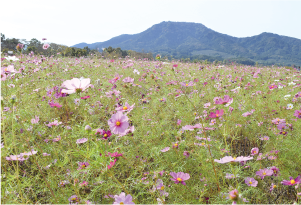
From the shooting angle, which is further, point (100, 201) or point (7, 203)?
point (100, 201)

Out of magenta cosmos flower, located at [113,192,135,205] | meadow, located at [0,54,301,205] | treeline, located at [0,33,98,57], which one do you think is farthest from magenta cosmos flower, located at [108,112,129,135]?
treeline, located at [0,33,98,57]

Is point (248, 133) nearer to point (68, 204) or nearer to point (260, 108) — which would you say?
point (260, 108)

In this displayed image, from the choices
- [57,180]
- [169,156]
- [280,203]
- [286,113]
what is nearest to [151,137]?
[169,156]

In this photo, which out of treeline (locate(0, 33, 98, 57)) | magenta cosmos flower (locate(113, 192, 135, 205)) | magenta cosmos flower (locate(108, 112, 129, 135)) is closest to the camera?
magenta cosmos flower (locate(113, 192, 135, 205))

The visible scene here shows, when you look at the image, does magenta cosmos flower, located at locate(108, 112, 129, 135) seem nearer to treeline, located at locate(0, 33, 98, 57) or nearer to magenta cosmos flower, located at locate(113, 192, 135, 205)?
magenta cosmos flower, located at locate(113, 192, 135, 205)

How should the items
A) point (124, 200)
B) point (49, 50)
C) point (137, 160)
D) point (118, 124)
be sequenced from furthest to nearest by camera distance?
point (49, 50), point (137, 160), point (118, 124), point (124, 200)

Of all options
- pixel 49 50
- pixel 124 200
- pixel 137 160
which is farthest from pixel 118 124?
pixel 49 50

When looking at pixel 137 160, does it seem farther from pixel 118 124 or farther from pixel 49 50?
pixel 49 50

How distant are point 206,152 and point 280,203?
1.56 ft

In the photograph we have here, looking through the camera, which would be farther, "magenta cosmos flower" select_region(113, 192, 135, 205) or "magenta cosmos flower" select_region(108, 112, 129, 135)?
"magenta cosmos flower" select_region(108, 112, 129, 135)

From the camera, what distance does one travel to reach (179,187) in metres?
1.00

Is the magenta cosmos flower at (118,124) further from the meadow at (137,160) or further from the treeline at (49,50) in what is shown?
the treeline at (49,50)

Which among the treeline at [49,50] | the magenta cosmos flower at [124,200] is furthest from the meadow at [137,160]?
the treeline at [49,50]

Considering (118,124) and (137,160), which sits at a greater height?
(118,124)
